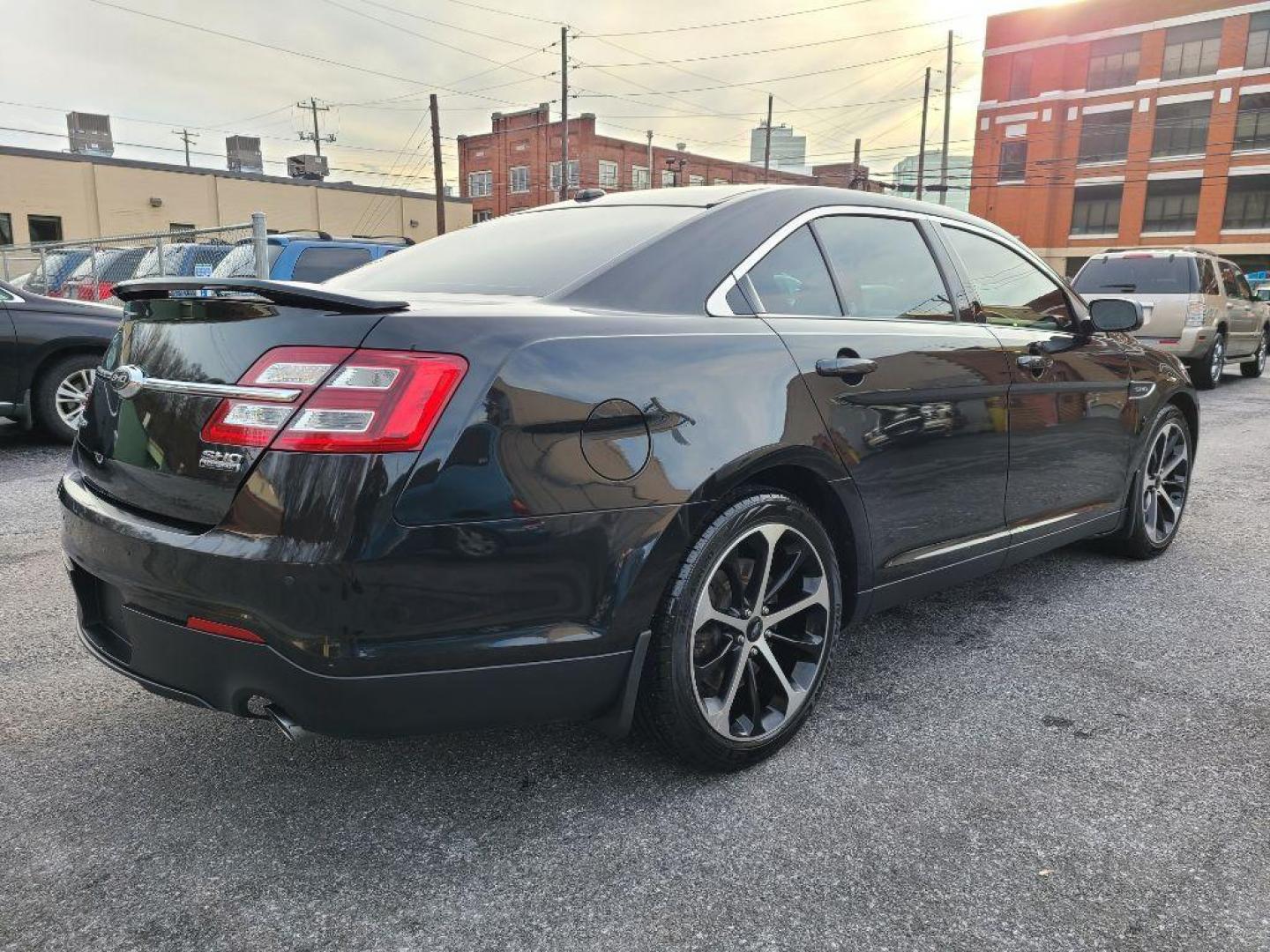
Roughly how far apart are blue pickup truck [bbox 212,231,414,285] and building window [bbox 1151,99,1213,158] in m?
47.6

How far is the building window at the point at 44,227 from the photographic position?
3325cm

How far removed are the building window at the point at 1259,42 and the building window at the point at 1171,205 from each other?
553 centimetres

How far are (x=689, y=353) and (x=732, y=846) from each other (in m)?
1.17

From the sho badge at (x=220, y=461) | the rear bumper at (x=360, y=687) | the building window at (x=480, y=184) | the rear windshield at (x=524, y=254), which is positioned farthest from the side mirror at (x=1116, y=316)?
the building window at (x=480, y=184)

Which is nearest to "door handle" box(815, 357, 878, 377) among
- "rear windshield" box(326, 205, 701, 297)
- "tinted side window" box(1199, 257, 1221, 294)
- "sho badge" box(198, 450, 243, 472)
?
"rear windshield" box(326, 205, 701, 297)

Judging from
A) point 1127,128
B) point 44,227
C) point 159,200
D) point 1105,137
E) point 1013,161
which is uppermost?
point 1127,128

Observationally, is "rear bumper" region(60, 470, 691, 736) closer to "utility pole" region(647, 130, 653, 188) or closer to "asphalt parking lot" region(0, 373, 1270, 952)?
"asphalt parking lot" region(0, 373, 1270, 952)

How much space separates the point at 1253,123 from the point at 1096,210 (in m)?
7.51

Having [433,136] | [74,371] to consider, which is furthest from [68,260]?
[433,136]

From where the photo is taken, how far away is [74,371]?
23.3 feet

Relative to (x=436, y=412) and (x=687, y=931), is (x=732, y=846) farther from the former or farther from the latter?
Answer: (x=436, y=412)

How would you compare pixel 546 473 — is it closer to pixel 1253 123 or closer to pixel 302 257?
pixel 302 257

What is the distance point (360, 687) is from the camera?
188 cm

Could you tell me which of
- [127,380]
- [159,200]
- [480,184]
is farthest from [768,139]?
[127,380]
